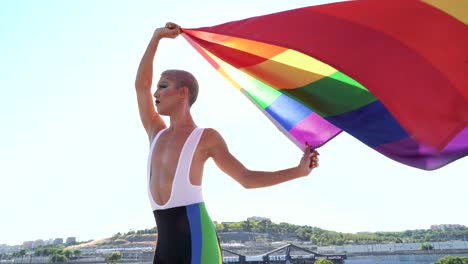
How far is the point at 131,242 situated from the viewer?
11481cm

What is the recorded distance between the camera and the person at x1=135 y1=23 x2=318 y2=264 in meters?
2.38

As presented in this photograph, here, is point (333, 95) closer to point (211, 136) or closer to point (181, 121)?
point (211, 136)

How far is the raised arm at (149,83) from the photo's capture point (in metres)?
2.97

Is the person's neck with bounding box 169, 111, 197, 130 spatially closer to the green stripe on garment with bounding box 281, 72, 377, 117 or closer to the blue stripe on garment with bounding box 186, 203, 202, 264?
the blue stripe on garment with bounding box 186, 203, 202, 264

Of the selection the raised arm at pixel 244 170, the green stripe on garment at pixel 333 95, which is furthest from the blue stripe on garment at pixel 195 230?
the green stripe on garment at pixel 333 95

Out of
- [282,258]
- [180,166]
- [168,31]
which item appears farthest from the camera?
[282,258]

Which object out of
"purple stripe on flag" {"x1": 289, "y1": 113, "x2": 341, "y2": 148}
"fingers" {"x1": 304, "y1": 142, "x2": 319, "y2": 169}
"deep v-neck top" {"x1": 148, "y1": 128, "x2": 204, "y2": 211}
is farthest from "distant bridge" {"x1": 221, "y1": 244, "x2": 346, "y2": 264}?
"deep v-neck top" {"x1": 148, "y1": 128, "x2": 204, "y2": 211}

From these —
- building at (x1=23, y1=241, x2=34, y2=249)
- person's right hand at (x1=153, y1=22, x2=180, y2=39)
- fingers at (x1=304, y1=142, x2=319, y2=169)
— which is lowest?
building at (x1=23, y1=241, x2=34, y2=249)

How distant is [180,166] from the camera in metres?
2.49

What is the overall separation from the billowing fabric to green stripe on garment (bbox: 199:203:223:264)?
96cm

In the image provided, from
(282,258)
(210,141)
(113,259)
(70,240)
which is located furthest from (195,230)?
(70,240)

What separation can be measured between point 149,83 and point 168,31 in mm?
397

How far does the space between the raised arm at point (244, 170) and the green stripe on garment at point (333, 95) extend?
42 cm

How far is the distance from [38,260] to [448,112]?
104162 mm
